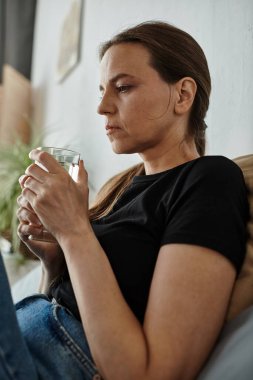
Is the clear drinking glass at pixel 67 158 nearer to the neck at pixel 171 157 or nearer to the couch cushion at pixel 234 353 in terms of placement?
the neck at pixel 171 157

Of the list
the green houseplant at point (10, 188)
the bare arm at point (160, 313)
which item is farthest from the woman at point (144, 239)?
the green houseplant at point (10, 188)

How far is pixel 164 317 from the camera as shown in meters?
0.66

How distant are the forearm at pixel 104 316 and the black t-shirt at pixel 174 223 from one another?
0.26ft

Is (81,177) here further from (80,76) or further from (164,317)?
(80,76)

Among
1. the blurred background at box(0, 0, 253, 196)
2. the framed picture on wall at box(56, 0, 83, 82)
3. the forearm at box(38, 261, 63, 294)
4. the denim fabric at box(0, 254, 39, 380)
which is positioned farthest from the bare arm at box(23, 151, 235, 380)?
the framed picture on wall at box(56, 0, 83, 82)

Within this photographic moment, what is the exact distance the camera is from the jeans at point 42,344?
63 cm

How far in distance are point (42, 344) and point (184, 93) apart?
0.62m

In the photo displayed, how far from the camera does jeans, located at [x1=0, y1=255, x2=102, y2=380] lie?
0.63 m

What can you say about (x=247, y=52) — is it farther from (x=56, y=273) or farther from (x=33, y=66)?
(x=33, y=66)

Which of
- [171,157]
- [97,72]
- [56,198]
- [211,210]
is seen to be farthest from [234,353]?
[97,72]

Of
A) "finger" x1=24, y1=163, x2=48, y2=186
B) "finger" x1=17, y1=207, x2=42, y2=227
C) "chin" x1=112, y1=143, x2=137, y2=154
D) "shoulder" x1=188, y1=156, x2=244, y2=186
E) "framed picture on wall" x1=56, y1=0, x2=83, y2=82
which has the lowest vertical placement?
"finger" x1=17, y1=207, x2=42, y2=227

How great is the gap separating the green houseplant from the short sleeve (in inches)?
65.3

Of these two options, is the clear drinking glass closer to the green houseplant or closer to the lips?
the lips

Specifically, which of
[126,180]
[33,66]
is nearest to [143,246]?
[126,180]
